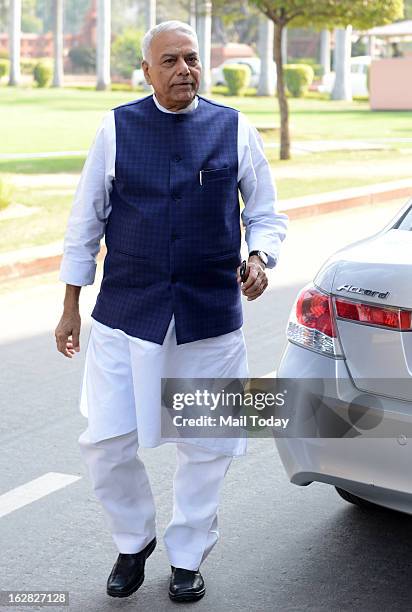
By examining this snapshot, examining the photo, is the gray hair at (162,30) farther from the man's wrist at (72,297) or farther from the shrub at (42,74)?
the shrub at (42,74)

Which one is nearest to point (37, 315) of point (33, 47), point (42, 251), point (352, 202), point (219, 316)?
point (42, 251)

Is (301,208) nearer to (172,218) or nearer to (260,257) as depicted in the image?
(260,257)

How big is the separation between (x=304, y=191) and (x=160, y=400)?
41.1ft

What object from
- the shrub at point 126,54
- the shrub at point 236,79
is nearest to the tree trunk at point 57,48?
the shrub at point 236,79

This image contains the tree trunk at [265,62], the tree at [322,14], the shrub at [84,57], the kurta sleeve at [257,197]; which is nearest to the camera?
the kurta sleeve at [257,197]

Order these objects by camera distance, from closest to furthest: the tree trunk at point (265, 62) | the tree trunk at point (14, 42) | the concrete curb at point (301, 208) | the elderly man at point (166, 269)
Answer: the elderly man at point (166, 269) < the concrete curb at point (301, 208) < the tree trunk at point (265, 62) < the tree trunk at point (14, 42)

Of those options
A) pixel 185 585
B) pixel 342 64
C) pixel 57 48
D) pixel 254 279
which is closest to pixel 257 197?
pixel 254 279

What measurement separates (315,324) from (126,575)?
968mm

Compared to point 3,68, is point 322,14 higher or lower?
Answer: lower

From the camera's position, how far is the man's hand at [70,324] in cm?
398

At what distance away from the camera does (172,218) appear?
376 centimetres

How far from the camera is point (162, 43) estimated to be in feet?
12.3

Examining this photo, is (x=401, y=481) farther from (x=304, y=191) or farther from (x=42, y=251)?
(x=304, y=191)

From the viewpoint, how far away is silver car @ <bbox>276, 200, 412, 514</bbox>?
371cm
